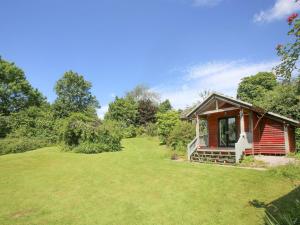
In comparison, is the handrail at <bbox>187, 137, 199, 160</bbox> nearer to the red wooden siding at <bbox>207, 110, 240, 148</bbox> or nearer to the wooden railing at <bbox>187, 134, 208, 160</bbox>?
the wooden railing at <bbox>187, 134, 208, 160</bbox>

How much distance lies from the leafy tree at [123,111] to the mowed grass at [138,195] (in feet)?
81.1

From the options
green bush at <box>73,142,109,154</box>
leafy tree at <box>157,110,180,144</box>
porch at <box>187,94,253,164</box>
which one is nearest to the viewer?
porch at <box>187,94,253,164</box>

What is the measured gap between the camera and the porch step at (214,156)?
12195 mm

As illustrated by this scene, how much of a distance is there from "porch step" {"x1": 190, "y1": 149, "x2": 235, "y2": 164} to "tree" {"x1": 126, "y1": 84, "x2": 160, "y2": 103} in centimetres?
4066

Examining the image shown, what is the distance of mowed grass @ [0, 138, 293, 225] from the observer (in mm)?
5211

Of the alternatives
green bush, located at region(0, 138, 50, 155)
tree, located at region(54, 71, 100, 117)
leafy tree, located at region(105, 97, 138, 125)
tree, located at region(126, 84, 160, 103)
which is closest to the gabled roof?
green bush, located at region(0, 138, 50, 155)

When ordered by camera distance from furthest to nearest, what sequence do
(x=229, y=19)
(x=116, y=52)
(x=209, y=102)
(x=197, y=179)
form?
(x=116, y=52), (x=209, y=102), (x=229, y=19), (x=197, y=179)

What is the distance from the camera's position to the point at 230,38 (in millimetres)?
13477

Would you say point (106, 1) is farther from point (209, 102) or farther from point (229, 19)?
point (209, 102)

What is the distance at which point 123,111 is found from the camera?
35062mm

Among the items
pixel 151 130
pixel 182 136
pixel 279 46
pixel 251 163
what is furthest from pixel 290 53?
pixel 151 130

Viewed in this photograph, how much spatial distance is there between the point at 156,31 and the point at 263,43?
8.46m

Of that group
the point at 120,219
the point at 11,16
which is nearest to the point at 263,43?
the point at 120,219

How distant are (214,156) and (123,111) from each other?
23.6m
